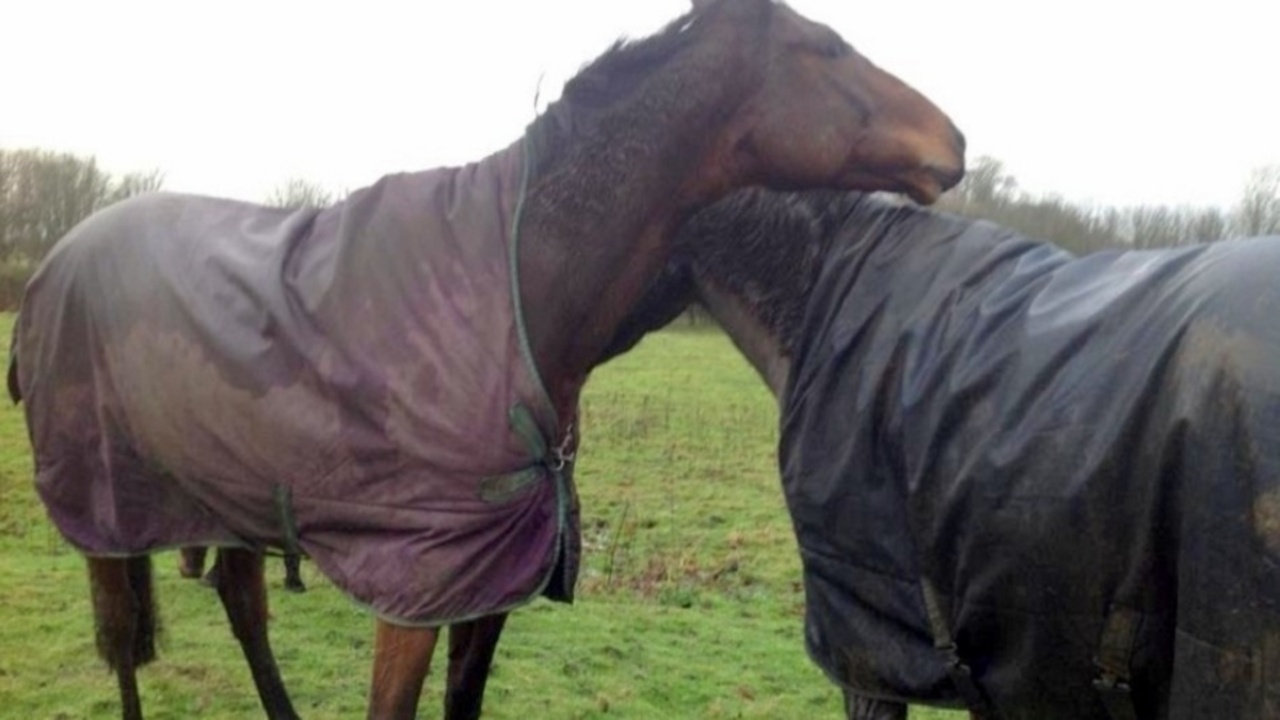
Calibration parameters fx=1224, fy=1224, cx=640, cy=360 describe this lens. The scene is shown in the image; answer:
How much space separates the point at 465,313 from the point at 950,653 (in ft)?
4.33

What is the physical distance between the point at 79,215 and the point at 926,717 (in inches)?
882

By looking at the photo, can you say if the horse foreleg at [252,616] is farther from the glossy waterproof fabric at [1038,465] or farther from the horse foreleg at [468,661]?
the glossy waterproof fabric at [1038,465]

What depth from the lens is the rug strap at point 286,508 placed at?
2992mm

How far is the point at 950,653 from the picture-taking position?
2566mm

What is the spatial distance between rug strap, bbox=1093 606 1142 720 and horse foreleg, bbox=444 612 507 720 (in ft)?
5.48

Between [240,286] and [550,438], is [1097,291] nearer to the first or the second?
[550,438]

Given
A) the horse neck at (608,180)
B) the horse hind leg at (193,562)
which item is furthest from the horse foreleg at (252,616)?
the horse hind leg at (193,562)

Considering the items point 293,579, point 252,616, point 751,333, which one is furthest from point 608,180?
point 293,579

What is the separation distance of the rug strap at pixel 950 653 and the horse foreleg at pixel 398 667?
1137mm

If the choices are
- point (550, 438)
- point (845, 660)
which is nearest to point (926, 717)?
point (845, 660)

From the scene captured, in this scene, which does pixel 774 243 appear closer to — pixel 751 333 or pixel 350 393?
pixel 751 333

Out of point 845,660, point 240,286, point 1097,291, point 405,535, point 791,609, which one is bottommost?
point 791,609

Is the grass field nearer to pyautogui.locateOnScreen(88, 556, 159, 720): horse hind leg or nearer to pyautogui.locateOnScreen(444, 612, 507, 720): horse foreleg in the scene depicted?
pyautogui.locateOnScreen(88, 556, 159, 720): horse hind leg

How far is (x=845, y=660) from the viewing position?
9.20 feet
